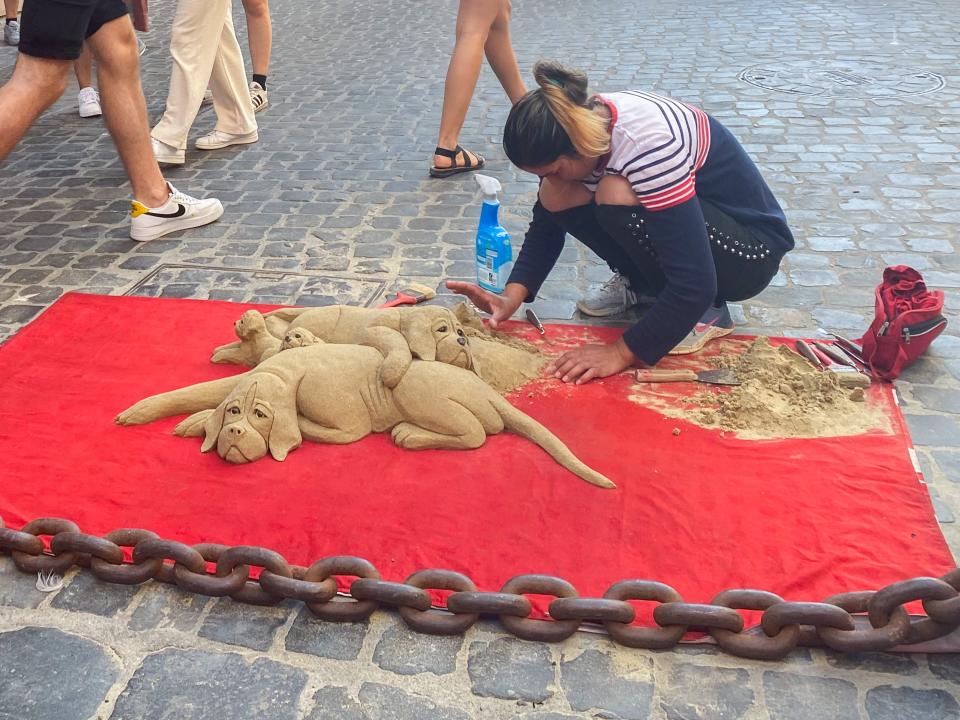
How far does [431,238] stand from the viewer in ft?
16.3

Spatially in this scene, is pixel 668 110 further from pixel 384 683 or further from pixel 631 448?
pixel 384 683

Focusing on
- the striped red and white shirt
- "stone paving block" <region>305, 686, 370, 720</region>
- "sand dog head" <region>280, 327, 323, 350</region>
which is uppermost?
the striped red and white shirt

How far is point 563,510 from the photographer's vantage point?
9.18 ft

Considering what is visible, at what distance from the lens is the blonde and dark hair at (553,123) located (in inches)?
117

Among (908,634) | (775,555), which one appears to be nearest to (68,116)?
(775,555)

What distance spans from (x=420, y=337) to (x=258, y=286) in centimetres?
169

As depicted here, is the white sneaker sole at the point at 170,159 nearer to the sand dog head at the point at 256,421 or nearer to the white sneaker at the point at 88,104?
the white sneaker at the point at 88,104

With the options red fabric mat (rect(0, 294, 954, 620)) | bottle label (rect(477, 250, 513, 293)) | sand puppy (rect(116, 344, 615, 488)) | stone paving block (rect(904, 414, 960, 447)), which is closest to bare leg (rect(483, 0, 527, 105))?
bottle label (rect(477, 250, 513, 293))

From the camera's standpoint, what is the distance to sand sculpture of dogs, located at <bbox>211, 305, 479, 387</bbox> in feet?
10.2

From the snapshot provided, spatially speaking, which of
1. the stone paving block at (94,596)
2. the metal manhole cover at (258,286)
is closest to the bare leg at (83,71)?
the metal manhole cover at (258,286)

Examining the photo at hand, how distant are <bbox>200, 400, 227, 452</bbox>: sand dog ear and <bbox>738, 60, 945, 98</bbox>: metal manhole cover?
634cm

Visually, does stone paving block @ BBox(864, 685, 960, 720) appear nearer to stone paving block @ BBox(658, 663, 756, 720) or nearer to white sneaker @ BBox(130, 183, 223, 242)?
stone paving block @ BBox(658, 663, 756, 720)

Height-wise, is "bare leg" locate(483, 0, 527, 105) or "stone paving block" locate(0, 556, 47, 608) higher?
"bare leg" locate(483, 0, 527, 105)

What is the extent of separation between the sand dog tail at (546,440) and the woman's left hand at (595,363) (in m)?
0.43
